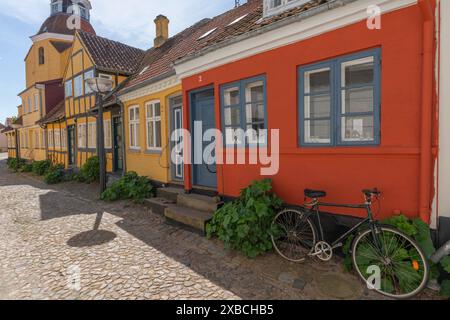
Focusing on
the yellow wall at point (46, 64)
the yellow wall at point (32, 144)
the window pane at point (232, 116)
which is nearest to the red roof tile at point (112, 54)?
the yellow wall at point (46, 64)

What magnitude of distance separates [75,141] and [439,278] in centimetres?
1608

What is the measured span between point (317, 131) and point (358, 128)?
1.93ft

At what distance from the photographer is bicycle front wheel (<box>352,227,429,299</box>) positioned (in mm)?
2820

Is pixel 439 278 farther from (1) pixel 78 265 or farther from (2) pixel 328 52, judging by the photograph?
(1) pixel 78 265

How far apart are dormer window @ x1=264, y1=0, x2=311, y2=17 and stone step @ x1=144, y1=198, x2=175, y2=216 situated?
472 centimetres

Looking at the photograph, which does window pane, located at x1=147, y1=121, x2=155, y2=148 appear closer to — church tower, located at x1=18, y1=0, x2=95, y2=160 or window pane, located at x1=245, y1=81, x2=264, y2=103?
window pane, located at x1=245, y1=81, x2=264, y2=103

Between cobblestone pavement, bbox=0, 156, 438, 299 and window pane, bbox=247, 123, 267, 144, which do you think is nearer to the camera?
cobblestone pavement, bbox=0, 156, 438, 299

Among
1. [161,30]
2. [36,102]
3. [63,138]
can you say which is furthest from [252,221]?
[36,102]

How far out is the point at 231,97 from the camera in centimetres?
534

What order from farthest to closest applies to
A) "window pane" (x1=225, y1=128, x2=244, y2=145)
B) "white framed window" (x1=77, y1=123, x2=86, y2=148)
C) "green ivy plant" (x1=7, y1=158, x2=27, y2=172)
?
"green ivy plant" (x1=7, y1=158, x2=27, y2=172) → "white framed window" (x1=77, y1=123, x2=86, y2=148) → "window pane" (x1=225, y1=128, x2=244, y2=145)

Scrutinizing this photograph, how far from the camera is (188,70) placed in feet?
19.8

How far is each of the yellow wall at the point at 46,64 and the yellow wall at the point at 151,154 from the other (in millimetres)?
14043

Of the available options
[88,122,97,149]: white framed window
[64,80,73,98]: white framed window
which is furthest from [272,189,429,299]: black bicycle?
[64,80,73,98]: white framed window

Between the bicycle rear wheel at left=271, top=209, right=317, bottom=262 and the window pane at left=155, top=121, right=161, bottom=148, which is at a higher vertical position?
the window pane at left=155, top=121, right=161, bottom=148
